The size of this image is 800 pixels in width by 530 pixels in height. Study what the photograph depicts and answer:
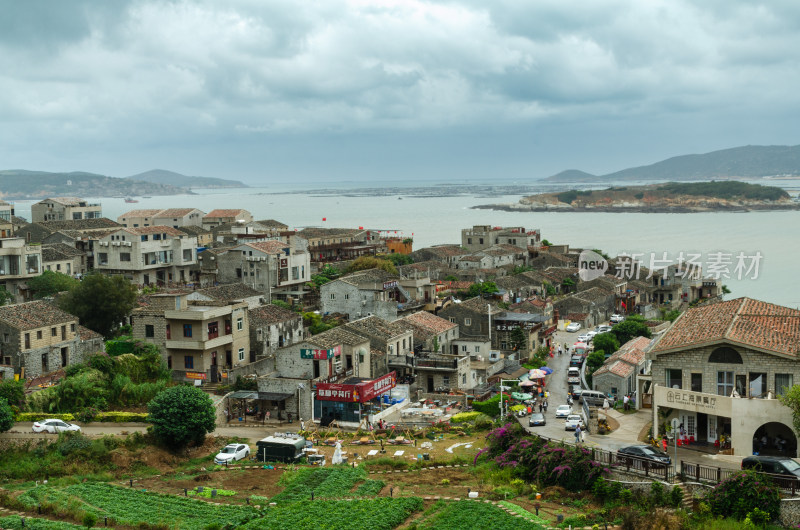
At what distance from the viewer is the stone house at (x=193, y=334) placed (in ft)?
110

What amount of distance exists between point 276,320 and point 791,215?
552ft

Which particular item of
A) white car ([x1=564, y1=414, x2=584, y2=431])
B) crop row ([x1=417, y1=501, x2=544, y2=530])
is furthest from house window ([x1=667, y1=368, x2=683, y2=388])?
crop row ([x1=417, y1=501, x2=544, y2=530])

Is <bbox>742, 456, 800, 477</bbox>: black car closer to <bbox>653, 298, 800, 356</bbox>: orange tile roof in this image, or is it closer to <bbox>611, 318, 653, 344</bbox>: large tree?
<bbox>653, 298, 800, 356</bbox>: orange tile roof

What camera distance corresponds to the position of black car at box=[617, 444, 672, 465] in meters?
20.2

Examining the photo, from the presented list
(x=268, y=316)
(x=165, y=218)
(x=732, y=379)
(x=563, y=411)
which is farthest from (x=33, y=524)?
(x=165, y=218)

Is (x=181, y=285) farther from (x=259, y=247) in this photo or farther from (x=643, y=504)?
(x=643, y=504)

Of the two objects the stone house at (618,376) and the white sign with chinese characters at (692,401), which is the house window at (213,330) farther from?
the white sign with chinese characters at (692,401)

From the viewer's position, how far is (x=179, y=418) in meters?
25.0

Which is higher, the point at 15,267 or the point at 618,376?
the point at 15,267

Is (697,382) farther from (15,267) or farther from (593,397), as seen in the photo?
(15,267)

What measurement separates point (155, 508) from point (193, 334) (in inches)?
559

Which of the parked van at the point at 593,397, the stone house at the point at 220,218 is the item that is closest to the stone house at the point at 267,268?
the parked van at the point at 593,397

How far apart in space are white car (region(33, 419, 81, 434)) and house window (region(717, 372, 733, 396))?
18985 mm

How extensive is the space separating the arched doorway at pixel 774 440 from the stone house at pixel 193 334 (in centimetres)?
2039
